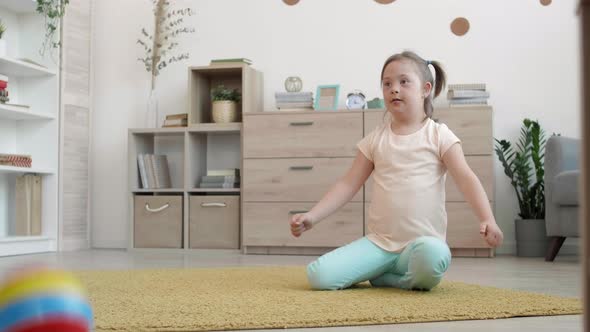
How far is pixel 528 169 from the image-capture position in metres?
4.07

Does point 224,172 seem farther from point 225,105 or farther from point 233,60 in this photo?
point 233,60

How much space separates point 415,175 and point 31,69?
2.89m

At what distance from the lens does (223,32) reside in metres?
4.70

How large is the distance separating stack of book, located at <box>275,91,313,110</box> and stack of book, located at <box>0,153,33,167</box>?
147cm

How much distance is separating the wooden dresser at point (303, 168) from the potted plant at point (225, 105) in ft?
0.68

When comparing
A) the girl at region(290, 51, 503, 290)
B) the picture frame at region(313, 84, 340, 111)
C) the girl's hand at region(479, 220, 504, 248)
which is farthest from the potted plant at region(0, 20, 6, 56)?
the girl's hand at region(479, 220, 504, 248)

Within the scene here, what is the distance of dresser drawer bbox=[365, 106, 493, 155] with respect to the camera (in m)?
3.91

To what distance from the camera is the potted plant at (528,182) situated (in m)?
3.91

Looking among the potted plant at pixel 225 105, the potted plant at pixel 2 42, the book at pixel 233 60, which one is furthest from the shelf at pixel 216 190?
the potted plant at pixel 2 42

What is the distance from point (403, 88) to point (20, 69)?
2.85 m

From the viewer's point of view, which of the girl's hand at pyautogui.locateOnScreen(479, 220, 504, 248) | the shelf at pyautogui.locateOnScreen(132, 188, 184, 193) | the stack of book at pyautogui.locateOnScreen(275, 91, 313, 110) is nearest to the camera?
the girl's hand at pyautogui.locateOnScreen(479, 220, 504, 248)

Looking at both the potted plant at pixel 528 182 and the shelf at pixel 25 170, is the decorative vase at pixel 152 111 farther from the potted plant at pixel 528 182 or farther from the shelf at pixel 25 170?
the potted plant at pixel 528 182

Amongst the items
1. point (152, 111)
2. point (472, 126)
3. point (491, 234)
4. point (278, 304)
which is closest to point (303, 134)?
point (472, 126)

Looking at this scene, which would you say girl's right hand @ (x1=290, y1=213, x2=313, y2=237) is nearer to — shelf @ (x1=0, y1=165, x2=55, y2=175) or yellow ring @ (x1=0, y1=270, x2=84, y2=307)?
yellow ring @ (x1=0, y1=270, x2=84, y2=307)
